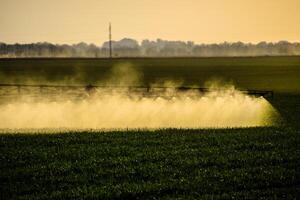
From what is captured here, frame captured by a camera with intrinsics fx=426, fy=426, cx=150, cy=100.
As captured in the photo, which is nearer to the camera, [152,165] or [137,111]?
[152,165]

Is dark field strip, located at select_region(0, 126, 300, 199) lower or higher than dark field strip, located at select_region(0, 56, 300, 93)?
lower

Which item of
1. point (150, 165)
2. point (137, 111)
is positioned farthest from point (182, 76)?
point (150, 165)

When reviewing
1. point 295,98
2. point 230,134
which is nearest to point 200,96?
point 295,98

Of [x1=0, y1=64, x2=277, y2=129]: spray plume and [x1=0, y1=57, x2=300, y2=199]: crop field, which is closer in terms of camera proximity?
[x1=0, y1=57, x2=300, y2=199]: crop field

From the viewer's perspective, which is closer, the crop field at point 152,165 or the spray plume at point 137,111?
the crop field at point 152,165

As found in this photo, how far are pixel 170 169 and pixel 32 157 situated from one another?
5568 millimetres

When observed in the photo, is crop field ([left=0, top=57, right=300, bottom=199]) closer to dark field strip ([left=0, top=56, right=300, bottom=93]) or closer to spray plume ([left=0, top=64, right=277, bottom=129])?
spray plume ([left=0, top=64, right=277, bottom=129])

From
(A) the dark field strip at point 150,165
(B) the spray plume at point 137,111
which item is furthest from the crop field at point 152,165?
(B) the spray plume at point 137,111

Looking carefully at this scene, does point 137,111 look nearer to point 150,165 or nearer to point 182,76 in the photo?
point 150,165

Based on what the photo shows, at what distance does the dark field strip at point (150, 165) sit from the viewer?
12.2 metres

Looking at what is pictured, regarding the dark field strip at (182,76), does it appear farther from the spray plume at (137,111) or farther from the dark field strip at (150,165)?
the dark field strip at (150,165)

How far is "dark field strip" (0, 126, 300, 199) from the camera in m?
12.2

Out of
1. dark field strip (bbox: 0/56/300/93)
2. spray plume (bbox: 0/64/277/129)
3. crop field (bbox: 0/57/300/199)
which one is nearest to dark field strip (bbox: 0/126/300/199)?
crop field (bbox: 0/57/300/199)

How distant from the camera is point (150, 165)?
14820 mm
